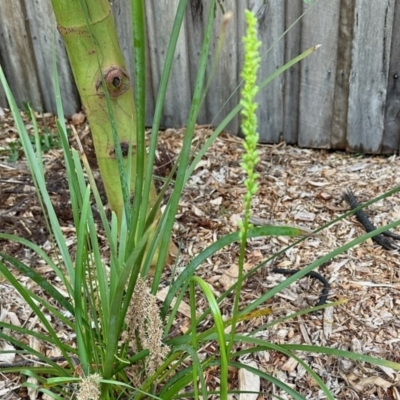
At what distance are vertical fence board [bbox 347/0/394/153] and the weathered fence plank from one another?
3.2 inches

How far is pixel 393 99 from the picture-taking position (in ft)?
6.81

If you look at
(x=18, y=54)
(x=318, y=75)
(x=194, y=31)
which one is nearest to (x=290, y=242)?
(x=318, y=75)

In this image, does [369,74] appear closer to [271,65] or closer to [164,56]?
[271,65]

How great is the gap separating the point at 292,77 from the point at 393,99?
0.40m

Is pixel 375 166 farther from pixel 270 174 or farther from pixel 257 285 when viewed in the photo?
pixel 257 285

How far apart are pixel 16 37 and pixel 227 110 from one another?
1.03 meters

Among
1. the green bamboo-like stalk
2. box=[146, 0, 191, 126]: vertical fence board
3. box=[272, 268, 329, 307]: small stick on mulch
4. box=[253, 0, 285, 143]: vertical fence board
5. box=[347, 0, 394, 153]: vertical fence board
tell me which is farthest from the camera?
box=[146, 0, 191, 126]: vertical fence board

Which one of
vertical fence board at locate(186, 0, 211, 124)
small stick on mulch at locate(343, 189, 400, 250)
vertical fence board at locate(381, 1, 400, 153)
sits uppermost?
vertical fence board at locate(186, 0, 211, 124)

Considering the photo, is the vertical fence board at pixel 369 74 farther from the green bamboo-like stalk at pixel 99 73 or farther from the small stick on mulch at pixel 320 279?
the green bamboo-like stalk at pixel 99 73

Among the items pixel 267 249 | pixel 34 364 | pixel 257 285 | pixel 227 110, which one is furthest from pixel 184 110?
pixel 34 364

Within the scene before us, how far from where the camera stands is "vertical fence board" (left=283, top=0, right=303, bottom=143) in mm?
2031

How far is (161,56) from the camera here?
2.24 m

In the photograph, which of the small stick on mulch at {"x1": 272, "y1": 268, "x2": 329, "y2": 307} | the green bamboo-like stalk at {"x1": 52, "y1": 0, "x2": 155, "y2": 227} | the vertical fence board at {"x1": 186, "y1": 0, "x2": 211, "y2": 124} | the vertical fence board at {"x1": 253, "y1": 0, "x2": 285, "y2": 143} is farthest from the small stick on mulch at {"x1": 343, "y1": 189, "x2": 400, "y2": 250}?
the vertical fence board at {"x1": 186, "y1": 0, "x2": 211, "y2": 124}

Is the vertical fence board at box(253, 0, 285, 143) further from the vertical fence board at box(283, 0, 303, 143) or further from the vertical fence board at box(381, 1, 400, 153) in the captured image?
the vertical fence board at box(381, 1, 400, 153)
